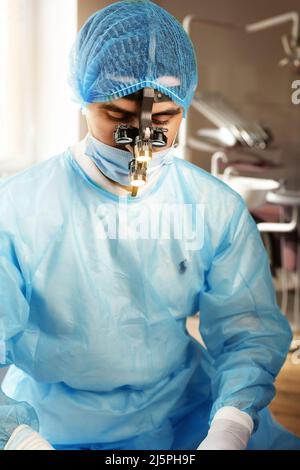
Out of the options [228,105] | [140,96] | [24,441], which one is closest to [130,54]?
[140,96]

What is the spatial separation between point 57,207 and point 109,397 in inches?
12.5

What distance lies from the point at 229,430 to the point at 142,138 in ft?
1.45

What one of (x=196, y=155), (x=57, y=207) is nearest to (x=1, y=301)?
(x=57, y=207)

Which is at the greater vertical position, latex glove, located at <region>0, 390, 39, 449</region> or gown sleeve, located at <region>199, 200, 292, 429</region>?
gown sleeve, located at <region>199, 200, 292, 429</region>

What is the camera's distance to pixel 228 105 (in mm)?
1151

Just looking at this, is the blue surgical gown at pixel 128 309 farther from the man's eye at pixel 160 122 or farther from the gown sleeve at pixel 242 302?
the man's eye at pixel 160 122

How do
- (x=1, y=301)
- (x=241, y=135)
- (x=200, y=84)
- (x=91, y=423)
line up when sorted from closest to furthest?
(x=1, y=301)
(x=91, y=423)
(x=200, y=84)
(x=241, y=135)

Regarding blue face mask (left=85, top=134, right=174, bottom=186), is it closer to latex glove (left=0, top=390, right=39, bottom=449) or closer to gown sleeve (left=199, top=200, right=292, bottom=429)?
gown sleeve (left=199, top=200, right=292, bottom=429)

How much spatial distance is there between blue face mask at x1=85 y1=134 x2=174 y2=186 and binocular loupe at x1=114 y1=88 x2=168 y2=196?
3cm

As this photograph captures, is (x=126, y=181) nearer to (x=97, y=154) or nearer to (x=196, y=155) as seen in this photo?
(x=97, y=154)

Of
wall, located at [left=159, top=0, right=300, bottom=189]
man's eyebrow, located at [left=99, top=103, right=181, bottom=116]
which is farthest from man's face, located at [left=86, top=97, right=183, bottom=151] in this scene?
wall, located at [left=159, top=0, right=300, bottom=189]

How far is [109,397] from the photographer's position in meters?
1.02

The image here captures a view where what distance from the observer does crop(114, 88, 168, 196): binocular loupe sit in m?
0.88

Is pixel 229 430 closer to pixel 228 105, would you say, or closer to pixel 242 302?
pixel 242 302
